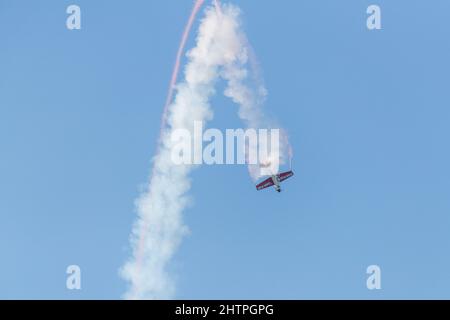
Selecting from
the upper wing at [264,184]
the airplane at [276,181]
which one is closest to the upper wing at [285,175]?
the airplane at [276,181]

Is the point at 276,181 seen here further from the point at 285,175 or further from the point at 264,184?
the point at 264,184

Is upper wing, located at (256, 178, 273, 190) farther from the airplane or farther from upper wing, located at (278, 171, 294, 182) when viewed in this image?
upper wing, located at (278, 171, 294, 182)

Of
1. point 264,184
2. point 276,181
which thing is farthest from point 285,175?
point 264,184

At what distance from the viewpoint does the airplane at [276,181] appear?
386ft

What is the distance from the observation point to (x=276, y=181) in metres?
118

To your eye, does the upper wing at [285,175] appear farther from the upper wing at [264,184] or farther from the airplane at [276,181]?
the upper wing at [264,184]

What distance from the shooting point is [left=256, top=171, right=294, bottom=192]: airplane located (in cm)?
11775

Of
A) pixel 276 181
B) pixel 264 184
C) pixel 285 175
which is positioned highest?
pixel 285 175

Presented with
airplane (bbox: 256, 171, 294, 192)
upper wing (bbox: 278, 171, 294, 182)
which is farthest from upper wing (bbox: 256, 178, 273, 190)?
upper wing (bbox: 278, 171, 294, 182)
